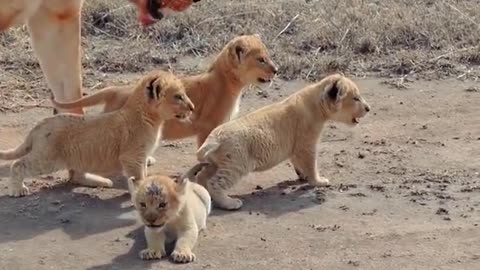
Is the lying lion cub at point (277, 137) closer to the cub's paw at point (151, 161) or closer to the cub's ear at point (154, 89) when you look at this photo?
the cub's ear at point (154, 89)

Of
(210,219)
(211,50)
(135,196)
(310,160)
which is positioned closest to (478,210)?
(310,160)

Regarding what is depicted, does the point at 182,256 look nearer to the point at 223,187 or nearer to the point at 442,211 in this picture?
the point at 223,187

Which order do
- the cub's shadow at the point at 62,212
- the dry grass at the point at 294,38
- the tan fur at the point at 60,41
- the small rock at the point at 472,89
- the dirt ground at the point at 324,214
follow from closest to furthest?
the dirt ground at the point at 324,214
the cub's shadow at the point at 62,212
the tan fur at the point at 60,41
the small rock at the point at 472,89
the dry grass at the point at 294,38

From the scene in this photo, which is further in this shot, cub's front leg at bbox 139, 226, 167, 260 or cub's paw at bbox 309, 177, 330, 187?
cub's paw at bbox 309, 177, 330, 187

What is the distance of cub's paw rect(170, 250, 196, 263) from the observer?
471cm

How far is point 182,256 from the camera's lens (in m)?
4.71

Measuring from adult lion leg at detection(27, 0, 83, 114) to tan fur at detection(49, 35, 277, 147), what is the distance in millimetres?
306

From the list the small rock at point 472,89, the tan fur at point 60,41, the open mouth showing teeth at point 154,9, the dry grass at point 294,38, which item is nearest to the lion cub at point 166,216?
the tan fur at point 60,41

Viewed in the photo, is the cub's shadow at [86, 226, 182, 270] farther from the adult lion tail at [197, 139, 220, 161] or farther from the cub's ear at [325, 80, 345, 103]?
the cub's ear at [325, 80, 345, 103]

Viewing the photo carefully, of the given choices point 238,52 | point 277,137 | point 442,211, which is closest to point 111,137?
point 277,137

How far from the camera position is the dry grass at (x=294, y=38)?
743 cm

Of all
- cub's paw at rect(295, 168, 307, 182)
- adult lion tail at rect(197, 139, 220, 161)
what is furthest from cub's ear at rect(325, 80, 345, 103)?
adult lion tail at rect(197, 139, 220, 161)

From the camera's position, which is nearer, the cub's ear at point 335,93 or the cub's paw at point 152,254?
the cub's paw at point 152,254

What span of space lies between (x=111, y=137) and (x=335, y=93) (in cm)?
102
